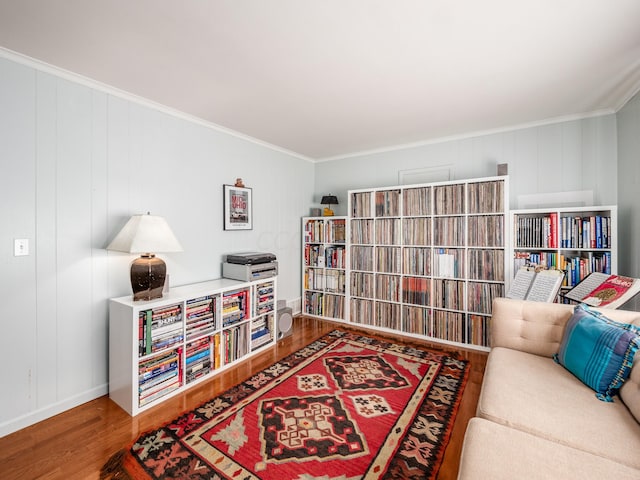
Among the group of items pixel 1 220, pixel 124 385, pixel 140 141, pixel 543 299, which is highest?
pixel 140 141

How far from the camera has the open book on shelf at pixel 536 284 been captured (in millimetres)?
2443

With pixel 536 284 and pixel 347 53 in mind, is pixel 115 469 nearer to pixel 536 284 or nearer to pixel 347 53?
pixel 347 53

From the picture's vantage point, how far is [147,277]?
2.30 metres

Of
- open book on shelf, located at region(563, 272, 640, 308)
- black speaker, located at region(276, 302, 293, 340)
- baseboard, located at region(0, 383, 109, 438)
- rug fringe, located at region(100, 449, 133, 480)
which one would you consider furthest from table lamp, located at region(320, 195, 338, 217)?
rug fringe, located at region(100, 449, 133, 480)

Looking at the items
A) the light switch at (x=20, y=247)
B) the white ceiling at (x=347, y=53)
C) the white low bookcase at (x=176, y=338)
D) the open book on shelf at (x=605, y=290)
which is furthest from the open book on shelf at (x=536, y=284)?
the light switch at (x=20, y=247)

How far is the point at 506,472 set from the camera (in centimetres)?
102

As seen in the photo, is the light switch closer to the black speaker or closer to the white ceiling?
the white ceiling

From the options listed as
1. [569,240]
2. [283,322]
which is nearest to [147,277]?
[283,322]

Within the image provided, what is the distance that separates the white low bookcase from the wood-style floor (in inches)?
4.4

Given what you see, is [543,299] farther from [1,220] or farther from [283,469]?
[1,220]

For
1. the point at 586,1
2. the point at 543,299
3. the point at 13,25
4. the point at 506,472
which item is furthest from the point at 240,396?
the point at 586,1

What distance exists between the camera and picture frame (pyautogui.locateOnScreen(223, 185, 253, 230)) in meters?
3.33

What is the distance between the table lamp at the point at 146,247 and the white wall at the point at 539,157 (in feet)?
9.75

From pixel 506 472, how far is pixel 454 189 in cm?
282
